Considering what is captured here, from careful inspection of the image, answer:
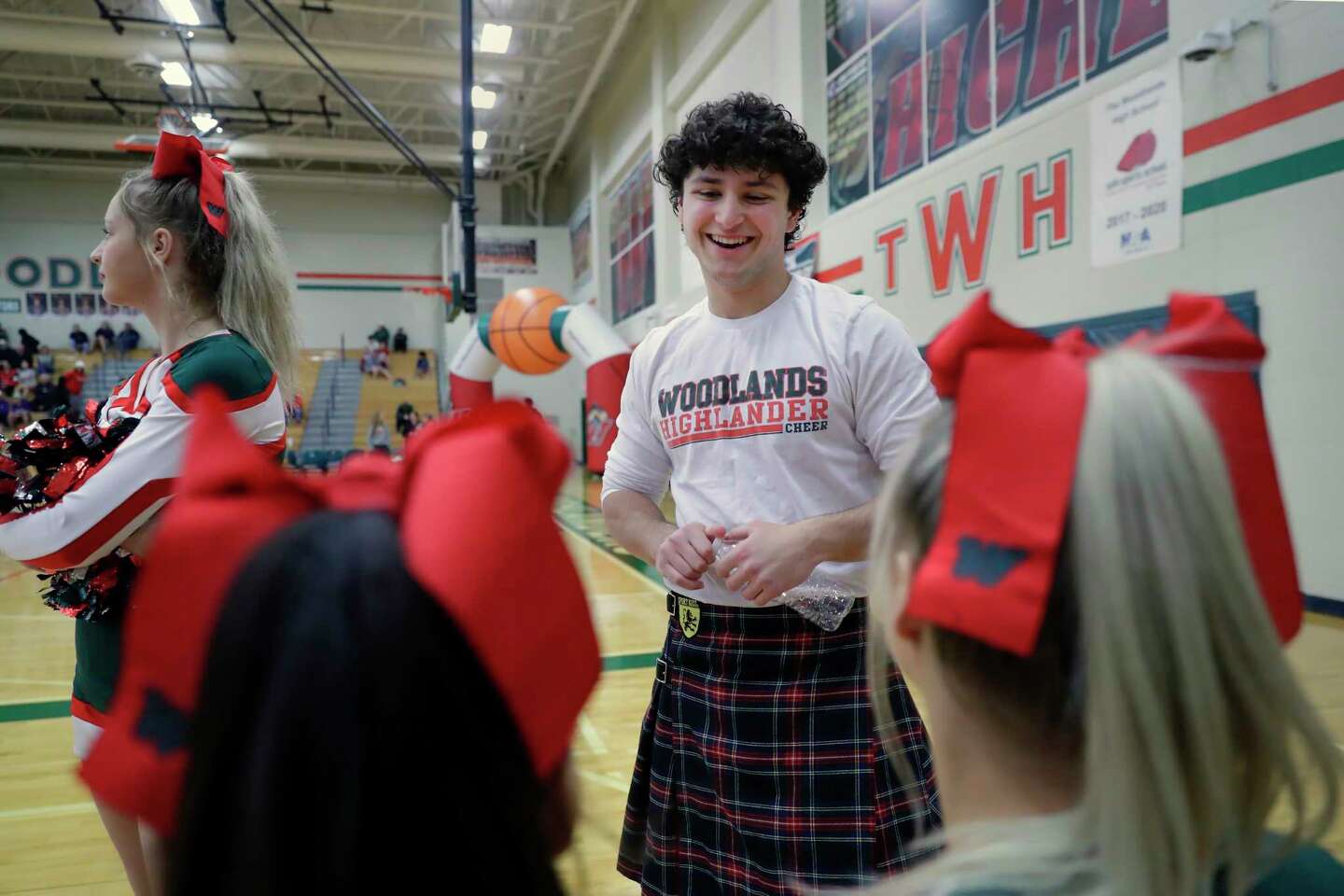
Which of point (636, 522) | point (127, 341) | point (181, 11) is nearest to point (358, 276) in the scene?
point (127, 341)

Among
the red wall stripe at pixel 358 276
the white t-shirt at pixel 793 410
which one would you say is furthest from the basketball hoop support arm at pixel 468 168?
the red wall stripe at pixel 358 276

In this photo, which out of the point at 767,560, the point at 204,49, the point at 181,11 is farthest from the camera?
the point at 204,49

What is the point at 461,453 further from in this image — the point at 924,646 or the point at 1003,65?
the point at 1003,65

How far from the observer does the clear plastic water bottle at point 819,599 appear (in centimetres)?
146

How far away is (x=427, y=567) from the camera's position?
19.5 inches

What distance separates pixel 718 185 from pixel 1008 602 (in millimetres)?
1160

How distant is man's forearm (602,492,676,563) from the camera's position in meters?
1.61

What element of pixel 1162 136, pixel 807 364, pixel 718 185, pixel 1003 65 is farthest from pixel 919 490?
pixel 1003 65

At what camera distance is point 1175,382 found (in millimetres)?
587

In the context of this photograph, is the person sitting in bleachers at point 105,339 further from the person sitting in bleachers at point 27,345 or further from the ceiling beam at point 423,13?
the ceiling beam at point 423,13

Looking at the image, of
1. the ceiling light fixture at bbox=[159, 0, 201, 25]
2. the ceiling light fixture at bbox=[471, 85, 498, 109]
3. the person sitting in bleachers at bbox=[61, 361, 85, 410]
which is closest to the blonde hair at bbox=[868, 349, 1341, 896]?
the ceiling light fixture at bbox=[159, 0, 201, 25]

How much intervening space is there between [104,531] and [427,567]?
47.3 inches

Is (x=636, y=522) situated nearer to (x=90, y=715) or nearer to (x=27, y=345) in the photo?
(x=90, y=715)

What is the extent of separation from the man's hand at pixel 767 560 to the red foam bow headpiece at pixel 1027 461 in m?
0.62
